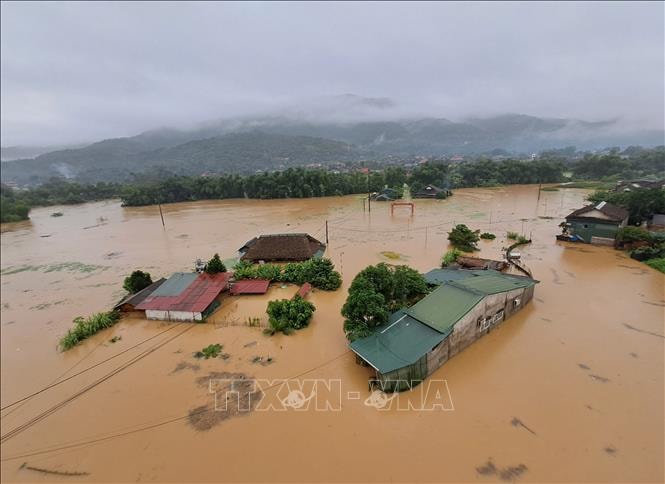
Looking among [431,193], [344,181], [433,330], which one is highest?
[344,181]

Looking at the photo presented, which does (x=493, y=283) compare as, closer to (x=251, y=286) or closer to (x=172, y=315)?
(x=251, y=286)

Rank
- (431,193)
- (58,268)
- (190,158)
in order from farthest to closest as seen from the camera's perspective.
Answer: (190,158) < (431,193) < (58,268)

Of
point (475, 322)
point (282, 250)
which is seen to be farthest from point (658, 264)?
point (282, 250)

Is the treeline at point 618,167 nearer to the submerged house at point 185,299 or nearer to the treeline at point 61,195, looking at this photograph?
the submerged house at point 185,299

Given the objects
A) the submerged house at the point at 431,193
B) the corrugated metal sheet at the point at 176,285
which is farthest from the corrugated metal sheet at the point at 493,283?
the submerged house at the point at 431,193

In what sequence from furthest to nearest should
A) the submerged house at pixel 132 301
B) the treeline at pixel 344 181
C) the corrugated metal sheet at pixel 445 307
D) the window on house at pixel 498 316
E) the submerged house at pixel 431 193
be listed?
the treeline at pixel 344 181, the submerged house at pixel 431 193, the submerged house at pixel 132 301, the window on house at pixel 498 316, the corrugated metal sheet at pixel 445 307

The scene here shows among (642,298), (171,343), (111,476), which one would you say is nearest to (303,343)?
(171,343)

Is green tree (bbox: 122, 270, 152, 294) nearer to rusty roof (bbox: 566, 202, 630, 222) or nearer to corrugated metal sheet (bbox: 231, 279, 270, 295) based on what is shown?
corrugated metal sheet (bbox: 231, 279, 270, 295)

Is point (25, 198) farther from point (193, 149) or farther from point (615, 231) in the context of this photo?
point (193, 149)
